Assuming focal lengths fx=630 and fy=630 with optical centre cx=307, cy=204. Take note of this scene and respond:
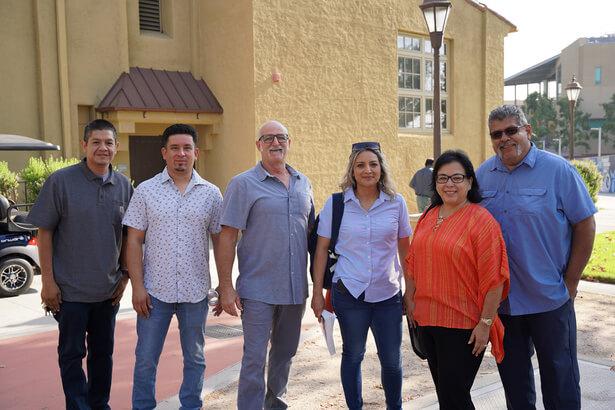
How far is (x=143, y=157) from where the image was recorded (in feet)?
44.8

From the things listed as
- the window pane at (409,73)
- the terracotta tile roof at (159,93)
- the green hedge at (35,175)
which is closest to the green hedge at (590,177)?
the window pane at (409,73)

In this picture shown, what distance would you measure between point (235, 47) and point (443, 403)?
35.1 feet

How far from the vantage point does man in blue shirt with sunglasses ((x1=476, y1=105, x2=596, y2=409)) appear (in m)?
3.40

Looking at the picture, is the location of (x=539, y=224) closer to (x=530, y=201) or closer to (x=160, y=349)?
(x=530, y=201)

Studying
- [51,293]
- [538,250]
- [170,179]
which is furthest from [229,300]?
[538,250]

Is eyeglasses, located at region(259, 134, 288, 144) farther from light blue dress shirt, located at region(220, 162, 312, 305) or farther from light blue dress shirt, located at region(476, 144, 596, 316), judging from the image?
light blue dress shirt, located at region(476, 144, 596, 316)

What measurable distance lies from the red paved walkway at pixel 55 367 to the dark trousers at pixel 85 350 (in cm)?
50

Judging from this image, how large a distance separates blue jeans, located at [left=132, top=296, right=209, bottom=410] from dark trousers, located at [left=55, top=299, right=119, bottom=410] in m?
0.27

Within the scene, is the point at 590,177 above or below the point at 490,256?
below

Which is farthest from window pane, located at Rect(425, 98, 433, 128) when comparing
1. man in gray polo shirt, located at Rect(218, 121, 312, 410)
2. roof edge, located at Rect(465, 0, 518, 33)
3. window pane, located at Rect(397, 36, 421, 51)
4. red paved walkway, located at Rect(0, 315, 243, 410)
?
man in gray polo shirt, located at Rect(218, 121, 312, 410)

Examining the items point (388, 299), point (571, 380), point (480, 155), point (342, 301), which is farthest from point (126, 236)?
point (480, 155)

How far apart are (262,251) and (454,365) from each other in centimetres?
134

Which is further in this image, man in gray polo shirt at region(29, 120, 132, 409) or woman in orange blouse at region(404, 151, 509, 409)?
man in gray polo shirt at region(29, 120, 132, 409)

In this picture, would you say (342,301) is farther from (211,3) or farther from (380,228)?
(211,3)
